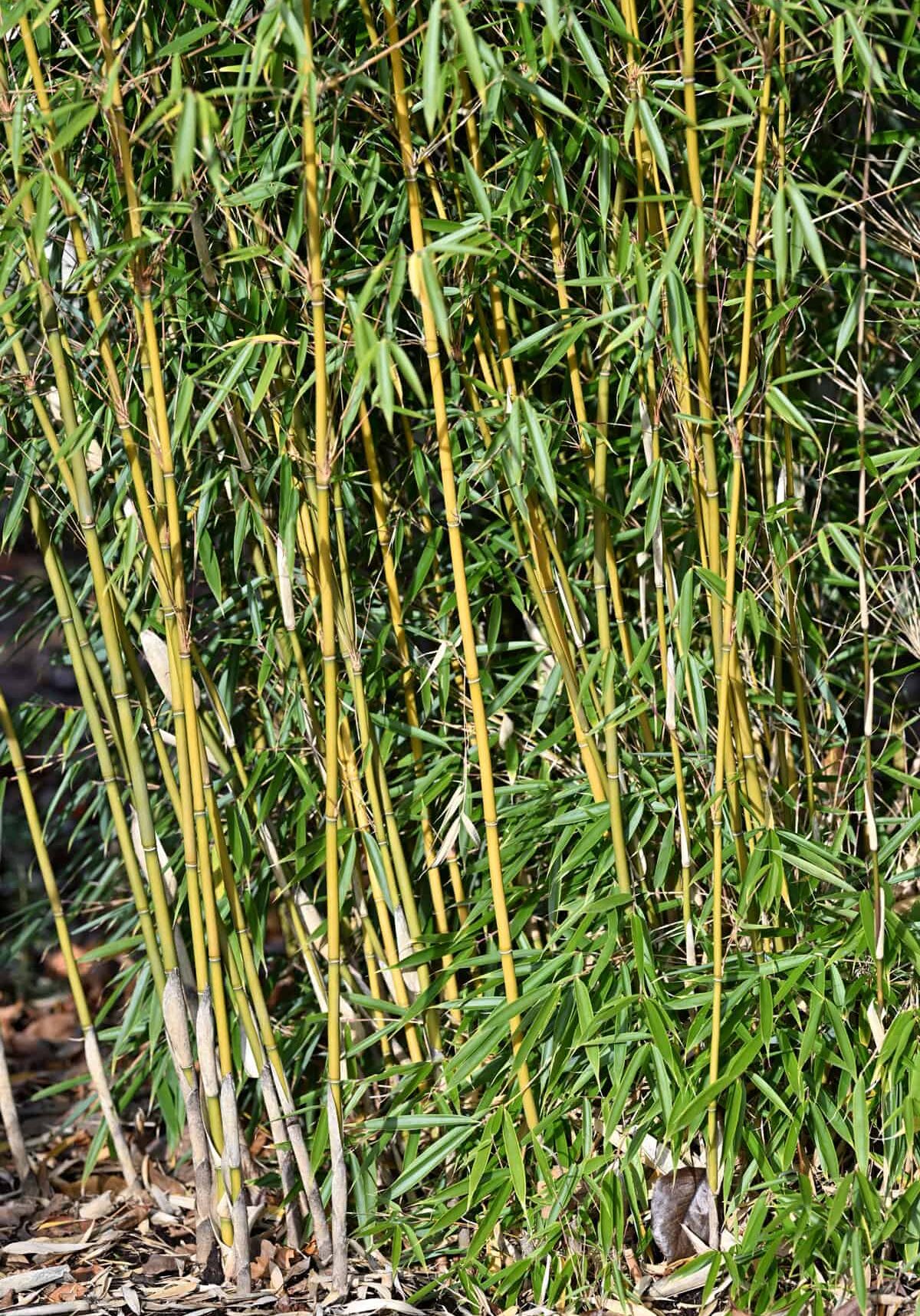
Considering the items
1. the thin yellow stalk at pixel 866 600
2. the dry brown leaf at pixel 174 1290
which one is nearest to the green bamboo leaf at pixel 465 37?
the thin yellow stalk at pixel 866 600

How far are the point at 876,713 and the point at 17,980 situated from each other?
222 cm

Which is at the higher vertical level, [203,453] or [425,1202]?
[203,453]

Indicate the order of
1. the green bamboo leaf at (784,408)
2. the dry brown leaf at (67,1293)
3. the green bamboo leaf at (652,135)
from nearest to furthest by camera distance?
the green bamboo leaf at (652,135)
the green bamboo leaf at (784,408)
the dry brown leaf at (67,1293)

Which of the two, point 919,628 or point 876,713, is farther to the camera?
point 876,713

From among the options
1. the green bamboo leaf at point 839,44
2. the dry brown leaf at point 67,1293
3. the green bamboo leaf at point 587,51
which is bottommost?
the dry brown leaf at point 67,1293

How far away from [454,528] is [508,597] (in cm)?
57

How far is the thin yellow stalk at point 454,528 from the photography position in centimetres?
149

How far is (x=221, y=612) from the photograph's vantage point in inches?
77.1

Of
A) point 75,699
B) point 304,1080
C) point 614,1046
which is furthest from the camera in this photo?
point 75,699

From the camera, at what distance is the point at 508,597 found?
2154 mm

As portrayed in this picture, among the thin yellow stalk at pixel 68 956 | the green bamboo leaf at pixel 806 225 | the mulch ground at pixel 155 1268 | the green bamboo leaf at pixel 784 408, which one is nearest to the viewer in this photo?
the green bamboo leaf at pixel 806 225

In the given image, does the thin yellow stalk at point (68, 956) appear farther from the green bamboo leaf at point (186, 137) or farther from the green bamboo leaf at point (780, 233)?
the green bamboo leaf at point (780, 233)

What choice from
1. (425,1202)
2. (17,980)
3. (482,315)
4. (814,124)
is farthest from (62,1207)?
(814,124)

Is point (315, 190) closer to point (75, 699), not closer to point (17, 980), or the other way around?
point (17, 980)
